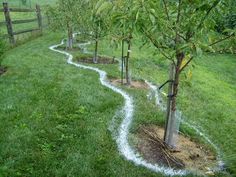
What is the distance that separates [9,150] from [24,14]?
2133cm

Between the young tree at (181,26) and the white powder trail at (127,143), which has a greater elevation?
the young tree at (181,26)

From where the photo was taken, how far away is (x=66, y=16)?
1373 centimetres

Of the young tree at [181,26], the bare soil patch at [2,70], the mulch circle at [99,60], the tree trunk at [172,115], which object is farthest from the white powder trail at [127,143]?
the mulch circle at [99,60]

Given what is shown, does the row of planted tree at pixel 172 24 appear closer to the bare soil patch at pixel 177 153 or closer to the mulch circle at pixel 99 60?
the bare soil patch at pixel 177 153

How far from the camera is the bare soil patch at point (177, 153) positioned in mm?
5152

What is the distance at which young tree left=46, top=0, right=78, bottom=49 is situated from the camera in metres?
13.2

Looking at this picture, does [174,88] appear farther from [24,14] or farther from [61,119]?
[24,14]

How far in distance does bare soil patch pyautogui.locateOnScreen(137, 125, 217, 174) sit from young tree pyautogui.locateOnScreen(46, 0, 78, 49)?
779 cm

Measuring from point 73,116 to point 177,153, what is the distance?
1909 millimetres

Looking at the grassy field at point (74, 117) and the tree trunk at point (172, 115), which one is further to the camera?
the tree trunk at point (172, 115)

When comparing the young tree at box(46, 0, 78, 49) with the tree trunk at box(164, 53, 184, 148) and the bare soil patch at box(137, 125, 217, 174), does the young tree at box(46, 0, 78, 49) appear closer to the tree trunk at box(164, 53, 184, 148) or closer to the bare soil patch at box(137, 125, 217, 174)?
the bare soil patch at box(137, 125, 217, 174)

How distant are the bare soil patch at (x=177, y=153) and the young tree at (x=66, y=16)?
7792 millimetres

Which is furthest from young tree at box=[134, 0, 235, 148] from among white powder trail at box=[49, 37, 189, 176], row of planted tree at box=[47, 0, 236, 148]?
white powder trail at box=[49, 37, 189, 176]

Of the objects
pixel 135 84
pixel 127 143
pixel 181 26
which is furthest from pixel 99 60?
pixel 181 26
